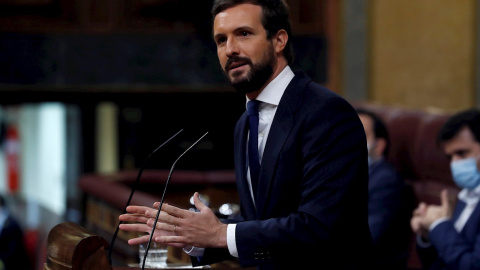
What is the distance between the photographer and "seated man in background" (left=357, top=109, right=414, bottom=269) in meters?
3.47

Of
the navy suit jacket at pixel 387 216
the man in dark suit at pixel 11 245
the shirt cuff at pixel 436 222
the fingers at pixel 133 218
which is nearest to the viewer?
the fingers at pixel 133 218

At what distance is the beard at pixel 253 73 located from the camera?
1.92 metres

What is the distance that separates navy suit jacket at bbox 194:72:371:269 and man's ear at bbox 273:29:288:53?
82mm

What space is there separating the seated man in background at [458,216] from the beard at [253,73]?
4.69 ft

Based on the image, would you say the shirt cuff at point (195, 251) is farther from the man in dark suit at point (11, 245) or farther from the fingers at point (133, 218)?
the man in dark suit at point (11, 245)

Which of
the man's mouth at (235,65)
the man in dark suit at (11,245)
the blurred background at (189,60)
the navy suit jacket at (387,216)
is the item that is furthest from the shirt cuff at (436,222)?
the blurred background at (189,60)

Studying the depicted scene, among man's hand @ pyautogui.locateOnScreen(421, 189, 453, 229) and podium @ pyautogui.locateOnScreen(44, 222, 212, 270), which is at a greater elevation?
podium @ pyautogui.locateOnScreen(44, 222, 212, 270)

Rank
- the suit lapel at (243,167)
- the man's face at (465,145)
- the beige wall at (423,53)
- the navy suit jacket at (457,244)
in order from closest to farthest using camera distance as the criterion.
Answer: the suit lapel at (243,167)
the navy suit jacket at (457,244)
the man's face at (465,145)
the beige wall at (423,53)

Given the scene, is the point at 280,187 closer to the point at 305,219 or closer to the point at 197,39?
the point at 305,219

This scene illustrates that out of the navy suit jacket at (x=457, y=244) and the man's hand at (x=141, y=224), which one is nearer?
the man's hand at (x=141, y=224)

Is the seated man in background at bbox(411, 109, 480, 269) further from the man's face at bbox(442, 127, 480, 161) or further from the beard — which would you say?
the beard

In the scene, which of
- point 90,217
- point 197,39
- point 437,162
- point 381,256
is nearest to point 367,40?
point 197,39

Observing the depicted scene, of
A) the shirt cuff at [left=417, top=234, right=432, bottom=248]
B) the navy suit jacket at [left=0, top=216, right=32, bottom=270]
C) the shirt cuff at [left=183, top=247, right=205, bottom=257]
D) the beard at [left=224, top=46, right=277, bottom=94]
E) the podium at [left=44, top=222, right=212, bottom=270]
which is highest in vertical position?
the beard at [left=224, top=46, right=277, bottom=94]

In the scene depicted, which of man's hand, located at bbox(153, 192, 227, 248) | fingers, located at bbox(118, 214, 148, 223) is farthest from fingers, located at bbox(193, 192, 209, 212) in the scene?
fingers, located at bbox(118, 214, 148, 223)
